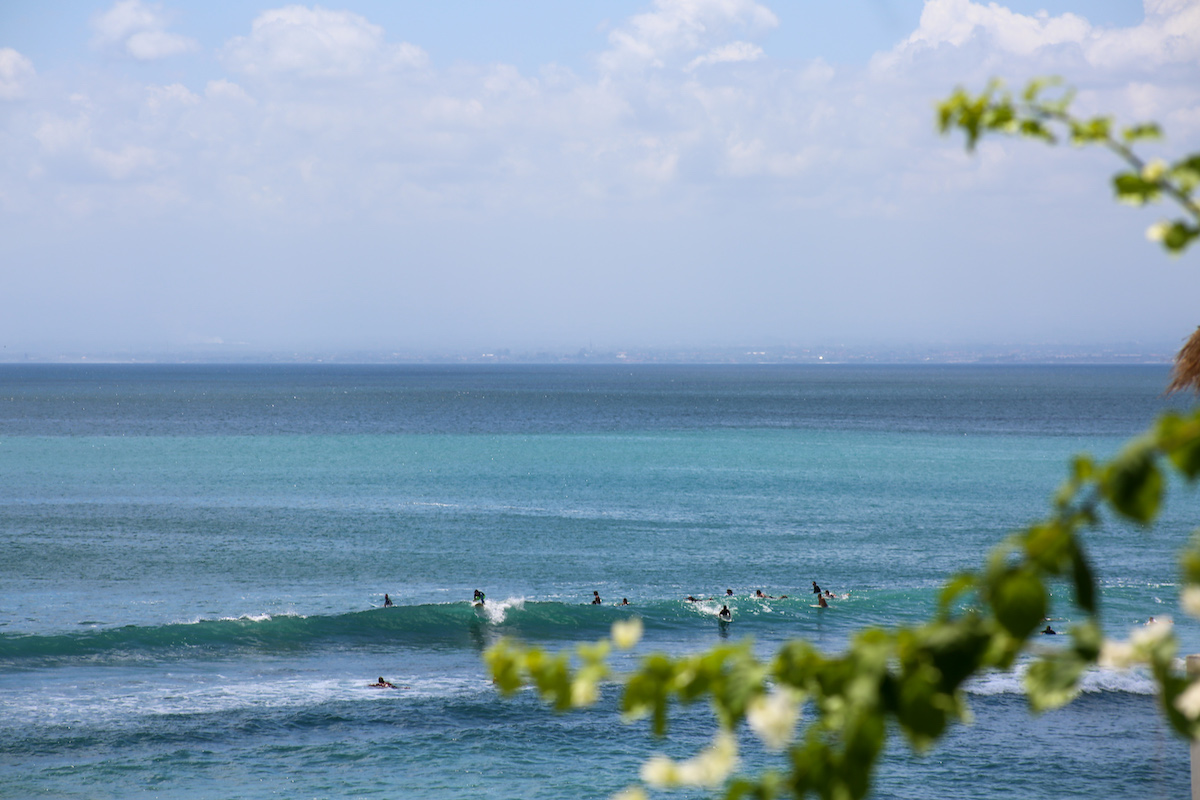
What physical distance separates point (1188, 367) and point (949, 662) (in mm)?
13095

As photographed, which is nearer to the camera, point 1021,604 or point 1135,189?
point 1021,604

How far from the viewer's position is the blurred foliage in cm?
212

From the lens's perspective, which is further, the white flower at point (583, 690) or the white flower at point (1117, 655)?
the white flower at point (583, 690)

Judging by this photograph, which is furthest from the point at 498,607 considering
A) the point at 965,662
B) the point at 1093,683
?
the point at 965,662

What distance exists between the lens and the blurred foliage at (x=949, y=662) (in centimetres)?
212

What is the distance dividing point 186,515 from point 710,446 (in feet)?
151

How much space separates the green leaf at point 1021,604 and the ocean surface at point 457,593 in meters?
9.93

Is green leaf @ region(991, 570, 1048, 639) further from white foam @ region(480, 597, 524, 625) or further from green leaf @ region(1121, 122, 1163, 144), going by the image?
white foam @ region(480, 597, 524, 625)

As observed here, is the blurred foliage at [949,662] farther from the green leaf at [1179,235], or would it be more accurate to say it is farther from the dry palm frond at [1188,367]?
the dry palm frond at [1188,367]

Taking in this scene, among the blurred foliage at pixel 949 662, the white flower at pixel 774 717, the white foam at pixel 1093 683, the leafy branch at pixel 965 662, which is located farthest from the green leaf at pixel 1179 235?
the white foam at pixel 1093 683

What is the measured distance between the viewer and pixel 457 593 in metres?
39.3

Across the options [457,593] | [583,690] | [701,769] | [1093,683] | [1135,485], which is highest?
[1135,485]

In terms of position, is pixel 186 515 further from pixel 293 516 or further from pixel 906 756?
pixel 906 756

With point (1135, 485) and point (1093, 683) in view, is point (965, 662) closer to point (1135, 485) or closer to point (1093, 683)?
point (1135, 485)
